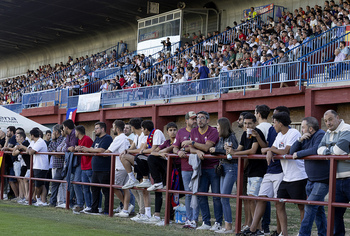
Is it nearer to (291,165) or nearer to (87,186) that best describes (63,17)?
(87,186)

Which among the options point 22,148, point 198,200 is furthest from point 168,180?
point 22,148

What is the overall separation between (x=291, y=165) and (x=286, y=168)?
0.28ft

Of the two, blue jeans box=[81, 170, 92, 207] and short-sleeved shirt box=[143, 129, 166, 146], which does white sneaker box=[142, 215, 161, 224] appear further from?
blue jeans box=[81, 170, 92, 207]

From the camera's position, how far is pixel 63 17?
132 feet

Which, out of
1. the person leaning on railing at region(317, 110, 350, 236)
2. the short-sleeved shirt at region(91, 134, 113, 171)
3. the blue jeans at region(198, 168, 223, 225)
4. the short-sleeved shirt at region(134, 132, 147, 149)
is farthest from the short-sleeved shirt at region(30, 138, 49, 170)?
the person leaning on railing at region(317, 110, 350, 236)

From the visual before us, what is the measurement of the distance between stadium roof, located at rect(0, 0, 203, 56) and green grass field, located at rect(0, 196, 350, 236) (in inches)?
993

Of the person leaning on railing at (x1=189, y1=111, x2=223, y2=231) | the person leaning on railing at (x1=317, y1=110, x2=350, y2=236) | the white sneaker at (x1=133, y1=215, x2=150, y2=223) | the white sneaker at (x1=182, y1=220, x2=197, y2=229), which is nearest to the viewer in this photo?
the person leaning on railing at (x1=317, y1=110, x2=350, y2=236)

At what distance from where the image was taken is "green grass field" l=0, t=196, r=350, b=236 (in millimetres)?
8422

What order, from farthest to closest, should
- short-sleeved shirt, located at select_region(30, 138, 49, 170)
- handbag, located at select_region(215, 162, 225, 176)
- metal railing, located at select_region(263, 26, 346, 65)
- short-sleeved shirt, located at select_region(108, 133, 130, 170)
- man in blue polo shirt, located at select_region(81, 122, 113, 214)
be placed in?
metal railing, located at select_region(263, 26, 346, 65)
short-sleeved shirt, located at select_region(30, 138, 49, 170)
man in blue polo shirt, located at select_region(81, 122, 113, 214)
short-sleeved shirt, located at select_region(108, 133, 130, 170)
handbag, located at select_region(215, 162, 225, 176)

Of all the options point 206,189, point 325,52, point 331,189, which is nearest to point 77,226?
point 206,189

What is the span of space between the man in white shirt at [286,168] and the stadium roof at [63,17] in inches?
1062

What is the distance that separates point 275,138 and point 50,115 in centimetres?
2580

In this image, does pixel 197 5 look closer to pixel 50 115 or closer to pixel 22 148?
pixel 50 115

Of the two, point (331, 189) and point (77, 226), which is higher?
point (331, 189)
